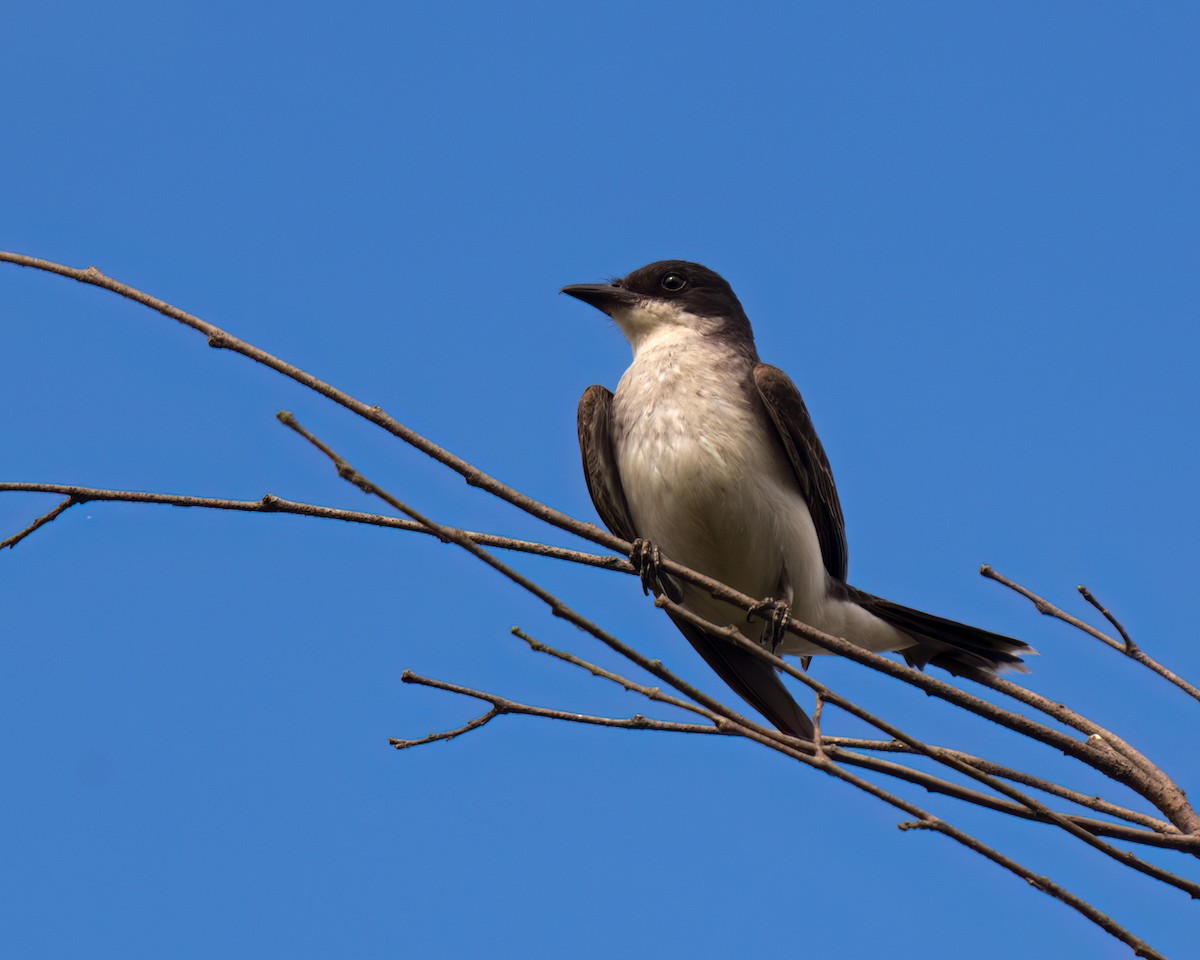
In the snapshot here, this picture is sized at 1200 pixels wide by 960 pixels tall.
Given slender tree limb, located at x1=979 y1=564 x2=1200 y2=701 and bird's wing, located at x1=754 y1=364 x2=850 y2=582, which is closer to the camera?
slender tree limb, located at x1=979 y1=564 x2=1200 y2=701

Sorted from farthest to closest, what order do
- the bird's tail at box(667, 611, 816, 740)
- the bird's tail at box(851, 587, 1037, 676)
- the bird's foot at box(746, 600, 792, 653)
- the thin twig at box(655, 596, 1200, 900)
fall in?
the bird's tail at box(667, 611, 816, 740)
the bird's tail at box(851, 587, 1037, 676)
the bird's foot at box(746, 600, 792, 653)
the thin twig at box(655, 596, 1200, 900)

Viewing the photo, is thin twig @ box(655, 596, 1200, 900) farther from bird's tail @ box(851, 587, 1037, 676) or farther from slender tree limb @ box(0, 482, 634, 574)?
bird's tail @ box(851, 587, 1037, 676)

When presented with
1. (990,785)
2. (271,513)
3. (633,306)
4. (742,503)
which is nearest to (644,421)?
(742,503)

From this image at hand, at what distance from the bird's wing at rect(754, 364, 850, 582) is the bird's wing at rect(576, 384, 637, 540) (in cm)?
78

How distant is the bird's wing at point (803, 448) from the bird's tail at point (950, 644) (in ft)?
1.49

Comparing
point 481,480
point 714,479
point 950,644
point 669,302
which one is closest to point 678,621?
point 714,479

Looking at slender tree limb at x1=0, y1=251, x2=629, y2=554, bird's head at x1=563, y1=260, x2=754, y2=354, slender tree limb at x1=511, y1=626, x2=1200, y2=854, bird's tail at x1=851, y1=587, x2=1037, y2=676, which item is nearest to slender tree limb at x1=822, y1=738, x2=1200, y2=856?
slender tree limb at x1=511, y1=626, x2=1200, y2=854

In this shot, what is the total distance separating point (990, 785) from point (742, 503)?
3.50 m

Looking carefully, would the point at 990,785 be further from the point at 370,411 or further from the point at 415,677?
the point at 370,411

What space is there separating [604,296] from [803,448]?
1524 millimetres

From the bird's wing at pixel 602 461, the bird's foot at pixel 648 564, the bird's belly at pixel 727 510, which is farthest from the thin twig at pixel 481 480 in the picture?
the bird's wing at pixel 602 461

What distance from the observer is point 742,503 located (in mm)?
6203

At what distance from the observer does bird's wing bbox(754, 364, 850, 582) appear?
6.48 m

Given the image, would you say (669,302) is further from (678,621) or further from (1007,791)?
(1007,791)
